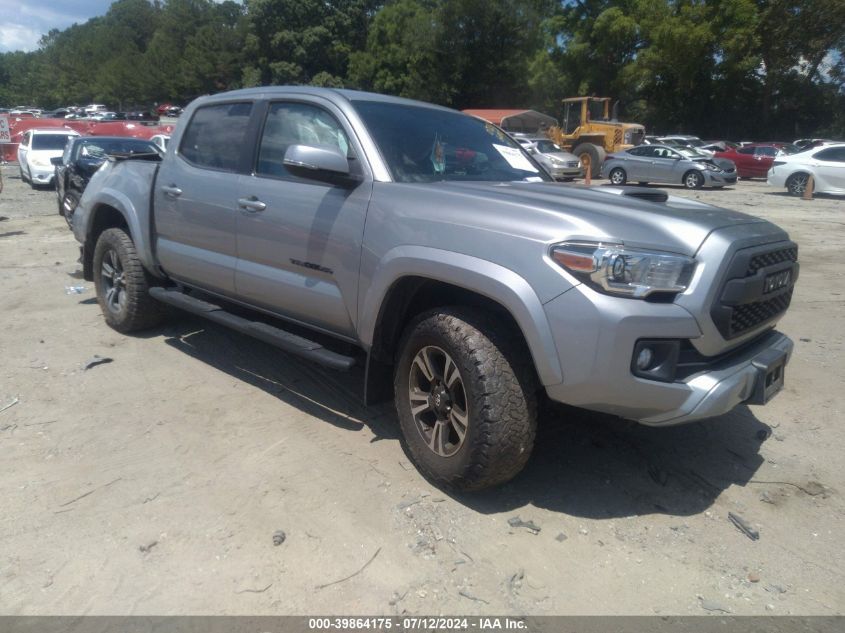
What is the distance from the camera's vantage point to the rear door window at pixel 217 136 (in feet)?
14.7

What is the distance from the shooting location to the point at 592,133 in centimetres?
2827

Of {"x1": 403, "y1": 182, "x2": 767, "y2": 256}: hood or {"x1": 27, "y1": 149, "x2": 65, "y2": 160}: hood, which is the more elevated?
{"x1": 403, "y1": 182, "x2": 767, "y2": 256}: hood

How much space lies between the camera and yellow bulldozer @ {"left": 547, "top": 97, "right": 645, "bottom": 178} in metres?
27.1

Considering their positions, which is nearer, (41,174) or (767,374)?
A: (767,374)

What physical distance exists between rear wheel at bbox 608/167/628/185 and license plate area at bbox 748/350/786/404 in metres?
21.6

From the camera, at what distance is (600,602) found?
265 cm

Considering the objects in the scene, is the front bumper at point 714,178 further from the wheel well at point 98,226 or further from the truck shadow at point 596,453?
the wheel well at point 98,226

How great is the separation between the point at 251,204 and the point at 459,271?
165cm

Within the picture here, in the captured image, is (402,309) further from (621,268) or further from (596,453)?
(596,453)

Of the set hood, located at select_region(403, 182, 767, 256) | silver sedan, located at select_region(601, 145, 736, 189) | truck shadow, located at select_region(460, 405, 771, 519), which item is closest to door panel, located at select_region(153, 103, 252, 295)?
hood, located at select_region(403, 182, 767, 256)

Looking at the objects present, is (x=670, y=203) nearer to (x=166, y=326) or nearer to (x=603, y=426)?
(x=603, y=426)

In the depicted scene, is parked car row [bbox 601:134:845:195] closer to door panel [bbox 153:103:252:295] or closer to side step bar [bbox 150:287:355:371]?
door panel [bbox 153:103:252:295]

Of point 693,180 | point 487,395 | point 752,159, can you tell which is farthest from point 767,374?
point 752,159

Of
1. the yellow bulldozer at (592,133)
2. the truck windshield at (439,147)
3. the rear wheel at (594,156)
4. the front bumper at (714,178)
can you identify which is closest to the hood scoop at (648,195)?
the truck windshield at (439,147)
